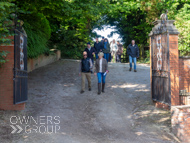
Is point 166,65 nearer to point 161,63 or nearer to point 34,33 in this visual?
point 161,63

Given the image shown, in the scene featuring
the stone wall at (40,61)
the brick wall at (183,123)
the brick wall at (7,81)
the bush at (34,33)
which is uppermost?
the bush at (34,33)

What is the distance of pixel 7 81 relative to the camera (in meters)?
7.41

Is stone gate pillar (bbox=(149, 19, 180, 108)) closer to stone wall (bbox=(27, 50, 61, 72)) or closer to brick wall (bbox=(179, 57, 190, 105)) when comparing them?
brick wall (bbox=(179, 57, 190, 105))

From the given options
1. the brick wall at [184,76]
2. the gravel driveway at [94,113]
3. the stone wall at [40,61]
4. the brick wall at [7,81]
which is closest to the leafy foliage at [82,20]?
the stone wall at [40,61]

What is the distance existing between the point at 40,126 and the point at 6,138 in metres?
1.07

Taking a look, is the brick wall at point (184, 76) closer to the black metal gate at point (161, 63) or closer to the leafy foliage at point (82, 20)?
the black metal gate at point (161, 63)

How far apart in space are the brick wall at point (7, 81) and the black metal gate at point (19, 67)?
6.1 inches

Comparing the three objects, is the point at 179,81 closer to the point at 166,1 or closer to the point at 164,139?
the point at 164,139

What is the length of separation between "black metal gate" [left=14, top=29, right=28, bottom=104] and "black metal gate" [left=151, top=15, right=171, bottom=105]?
4658mm

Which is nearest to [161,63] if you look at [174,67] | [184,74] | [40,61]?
[174,67]

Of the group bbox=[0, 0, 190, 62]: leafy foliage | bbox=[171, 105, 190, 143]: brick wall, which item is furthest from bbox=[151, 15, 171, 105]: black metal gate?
bbox=[0, 0, 190, 62]: leafy foliage

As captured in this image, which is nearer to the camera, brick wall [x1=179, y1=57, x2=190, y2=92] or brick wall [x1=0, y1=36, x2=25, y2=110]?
brick wall [x1=0, y1=36, x2=25, y2=110]

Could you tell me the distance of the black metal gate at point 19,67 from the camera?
288 inches

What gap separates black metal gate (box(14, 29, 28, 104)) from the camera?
731cm
